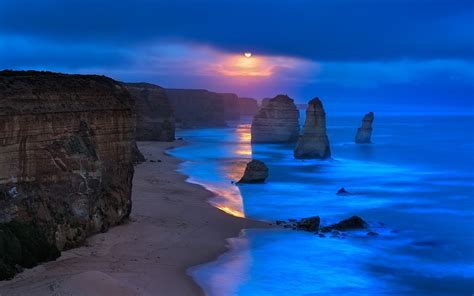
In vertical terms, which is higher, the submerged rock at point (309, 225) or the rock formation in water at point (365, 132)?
the rock formation in water at point (365, 132)

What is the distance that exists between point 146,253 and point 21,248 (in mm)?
5033

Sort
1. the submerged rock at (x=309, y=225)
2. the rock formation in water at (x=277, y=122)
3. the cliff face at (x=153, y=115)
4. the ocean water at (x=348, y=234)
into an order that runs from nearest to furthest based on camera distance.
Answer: the ocean water at (x=348, y=234) < the submerged rock at (x=309, y=225) < the cliff face at (x=153, y=115) < the rock formation in water at (x=277, y=122)

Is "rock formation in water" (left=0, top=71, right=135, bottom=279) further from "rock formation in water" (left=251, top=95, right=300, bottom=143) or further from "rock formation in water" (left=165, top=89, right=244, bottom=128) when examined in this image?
"rock formation in water" (left=165, top=89, right=244, bottom=128)

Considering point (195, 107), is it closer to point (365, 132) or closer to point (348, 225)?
point (365, 132)

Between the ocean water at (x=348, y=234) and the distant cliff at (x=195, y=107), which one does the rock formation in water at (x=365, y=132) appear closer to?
the ocean water at (x=348, y=234)

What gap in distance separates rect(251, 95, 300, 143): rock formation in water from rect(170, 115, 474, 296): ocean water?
2533 cm

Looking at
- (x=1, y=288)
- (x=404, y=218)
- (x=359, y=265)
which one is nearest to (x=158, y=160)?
(x=404, y=218)

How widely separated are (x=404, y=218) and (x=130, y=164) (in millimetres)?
18283

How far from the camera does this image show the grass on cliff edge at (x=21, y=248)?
17.1 m

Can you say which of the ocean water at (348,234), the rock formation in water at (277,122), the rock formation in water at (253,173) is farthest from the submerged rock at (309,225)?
the rock formation in water at (277,122)

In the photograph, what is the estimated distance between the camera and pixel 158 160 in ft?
196

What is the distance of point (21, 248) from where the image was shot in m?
17.9

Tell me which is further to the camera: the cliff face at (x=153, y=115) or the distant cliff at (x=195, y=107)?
the distant cliff at (x=195, y=107)

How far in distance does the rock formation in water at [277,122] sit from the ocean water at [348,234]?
997 inches
